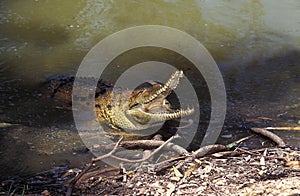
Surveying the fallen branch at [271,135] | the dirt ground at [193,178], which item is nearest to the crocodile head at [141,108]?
the fallen branch at [271,135]

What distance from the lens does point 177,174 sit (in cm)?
282

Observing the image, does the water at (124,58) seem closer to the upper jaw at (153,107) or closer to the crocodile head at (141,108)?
the crocodile head at (141,108)

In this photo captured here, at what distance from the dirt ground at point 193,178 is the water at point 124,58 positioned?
1.47 ft

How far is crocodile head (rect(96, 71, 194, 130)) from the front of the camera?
395cm

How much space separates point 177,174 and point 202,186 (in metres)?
0.23

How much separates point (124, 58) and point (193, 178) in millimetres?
3269

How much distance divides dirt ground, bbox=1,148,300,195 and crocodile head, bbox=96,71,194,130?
103 centimetres

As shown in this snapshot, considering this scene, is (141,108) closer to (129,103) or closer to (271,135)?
(129,103)

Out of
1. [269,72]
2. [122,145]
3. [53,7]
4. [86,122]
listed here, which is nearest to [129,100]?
[86,122]

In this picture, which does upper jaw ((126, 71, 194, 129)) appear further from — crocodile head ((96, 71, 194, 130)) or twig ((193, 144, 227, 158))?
twig ((193, 144, 227, 158))

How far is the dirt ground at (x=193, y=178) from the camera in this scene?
2633 millimetres

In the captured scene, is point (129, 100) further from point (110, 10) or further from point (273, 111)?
point (110, 10)

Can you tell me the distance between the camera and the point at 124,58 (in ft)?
18.8

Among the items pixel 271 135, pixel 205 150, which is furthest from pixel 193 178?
pixel 271 135
